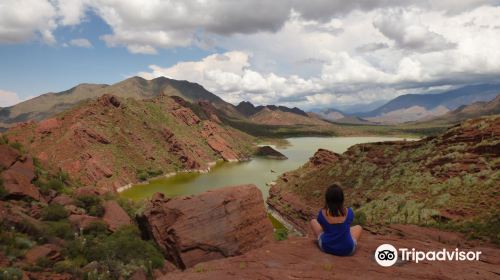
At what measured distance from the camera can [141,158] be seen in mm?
114875

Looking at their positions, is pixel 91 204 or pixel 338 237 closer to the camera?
pixel 338 237

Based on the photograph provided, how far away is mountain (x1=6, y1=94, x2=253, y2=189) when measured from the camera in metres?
95.8

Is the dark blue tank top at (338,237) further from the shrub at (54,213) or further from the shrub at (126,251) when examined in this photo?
the shrub at (54,213)

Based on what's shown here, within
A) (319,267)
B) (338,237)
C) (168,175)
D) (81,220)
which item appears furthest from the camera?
(168,175)

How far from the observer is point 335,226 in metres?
11.1

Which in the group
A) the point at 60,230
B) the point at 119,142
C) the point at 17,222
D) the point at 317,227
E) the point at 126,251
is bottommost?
the point at 126,251

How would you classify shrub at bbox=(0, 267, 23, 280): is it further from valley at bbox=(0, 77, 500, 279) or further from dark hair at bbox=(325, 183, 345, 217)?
dark hair at bbox=(325, 183, 345, 217)

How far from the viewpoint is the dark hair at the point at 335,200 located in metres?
10.7

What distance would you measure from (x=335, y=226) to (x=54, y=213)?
→ 2586cm

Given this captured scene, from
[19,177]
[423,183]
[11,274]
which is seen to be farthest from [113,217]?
[423,183]

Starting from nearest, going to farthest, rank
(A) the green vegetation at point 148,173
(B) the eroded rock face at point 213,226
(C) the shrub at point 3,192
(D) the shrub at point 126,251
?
(B) the eroded rock face at point 213,226 < (D) the shrub at point 126,251 < (C) the shrub at point 3,192 < (A) the green vegetation at point 148,173

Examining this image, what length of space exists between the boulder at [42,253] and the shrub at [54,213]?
6.77 m

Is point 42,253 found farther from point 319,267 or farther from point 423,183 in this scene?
point 423,183

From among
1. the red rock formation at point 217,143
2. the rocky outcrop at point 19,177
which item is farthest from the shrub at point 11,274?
the red rock formation at point 217,143
